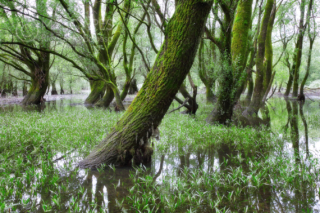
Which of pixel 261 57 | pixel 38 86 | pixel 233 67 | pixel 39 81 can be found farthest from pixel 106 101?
pixel 261 57

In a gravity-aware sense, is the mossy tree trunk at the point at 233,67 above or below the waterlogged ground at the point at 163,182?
above

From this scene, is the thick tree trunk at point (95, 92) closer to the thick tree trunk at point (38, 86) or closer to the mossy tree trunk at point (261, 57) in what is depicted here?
the thick tree trunk at point (38, 86)

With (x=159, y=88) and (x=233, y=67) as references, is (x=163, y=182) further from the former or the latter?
(x=233, y=67)

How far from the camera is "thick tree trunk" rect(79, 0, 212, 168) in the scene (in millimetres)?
3719

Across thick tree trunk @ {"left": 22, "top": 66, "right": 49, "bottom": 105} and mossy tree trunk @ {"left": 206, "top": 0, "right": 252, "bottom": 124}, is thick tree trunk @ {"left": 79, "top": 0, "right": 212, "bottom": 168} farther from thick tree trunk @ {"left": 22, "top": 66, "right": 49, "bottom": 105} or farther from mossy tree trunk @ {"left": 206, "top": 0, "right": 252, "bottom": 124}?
thick tree trunk @ {"left": 22, "top": 66, "right": 49, "bottom": 105}

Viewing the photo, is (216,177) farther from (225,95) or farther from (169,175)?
(225,95)

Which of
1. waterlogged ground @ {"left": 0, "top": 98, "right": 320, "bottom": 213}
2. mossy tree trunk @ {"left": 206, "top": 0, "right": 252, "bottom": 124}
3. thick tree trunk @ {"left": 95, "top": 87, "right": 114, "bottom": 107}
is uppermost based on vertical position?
mossy tree trunk @ {"left": 206, "top": 0, "right": 252, "bottom": 124}

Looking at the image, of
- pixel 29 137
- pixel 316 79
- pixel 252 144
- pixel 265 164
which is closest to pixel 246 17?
pixel 252 144

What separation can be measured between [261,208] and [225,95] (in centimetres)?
637

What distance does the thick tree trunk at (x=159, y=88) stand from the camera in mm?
3719

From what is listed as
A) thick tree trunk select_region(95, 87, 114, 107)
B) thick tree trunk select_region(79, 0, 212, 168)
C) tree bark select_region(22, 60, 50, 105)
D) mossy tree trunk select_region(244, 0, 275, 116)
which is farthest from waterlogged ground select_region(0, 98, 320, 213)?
tree bark select_region(22, 60, 50, 105)

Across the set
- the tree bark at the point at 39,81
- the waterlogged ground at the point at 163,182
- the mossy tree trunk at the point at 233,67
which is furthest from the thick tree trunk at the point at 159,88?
the tree bark at the point at 39,81

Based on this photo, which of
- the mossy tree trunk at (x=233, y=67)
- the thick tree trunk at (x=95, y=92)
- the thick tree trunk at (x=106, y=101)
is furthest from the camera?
the thick tree trunk at (x=95, y=92)

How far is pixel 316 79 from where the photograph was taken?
48.8 meters
